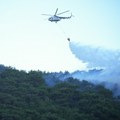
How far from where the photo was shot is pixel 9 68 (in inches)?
3386

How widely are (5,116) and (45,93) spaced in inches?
624

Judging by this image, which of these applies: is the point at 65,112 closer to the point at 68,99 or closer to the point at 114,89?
the point at 68,99

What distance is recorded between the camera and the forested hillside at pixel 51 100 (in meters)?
59.4

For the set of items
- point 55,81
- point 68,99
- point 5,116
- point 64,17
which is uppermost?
point 64,17

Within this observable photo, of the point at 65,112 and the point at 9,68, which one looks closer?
the point at 65,112

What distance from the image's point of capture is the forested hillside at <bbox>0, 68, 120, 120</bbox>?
195ft

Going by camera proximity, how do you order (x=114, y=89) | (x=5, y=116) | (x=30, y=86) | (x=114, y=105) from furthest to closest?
(x=114, y=89), (x=30, y=86), (x=114, y=105), (x=5, y=116)

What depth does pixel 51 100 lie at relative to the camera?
2709 inches

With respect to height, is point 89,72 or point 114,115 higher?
point 89,72

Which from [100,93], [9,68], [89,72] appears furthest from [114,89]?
[9,68]

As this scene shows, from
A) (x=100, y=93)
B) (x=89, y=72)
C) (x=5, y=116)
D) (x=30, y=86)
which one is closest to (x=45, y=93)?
(x=30, y=86)

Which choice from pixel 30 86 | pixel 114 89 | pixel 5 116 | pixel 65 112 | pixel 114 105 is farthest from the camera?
pixel 114 89

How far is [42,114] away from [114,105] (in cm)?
1367

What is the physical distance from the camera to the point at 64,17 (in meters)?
70.9
